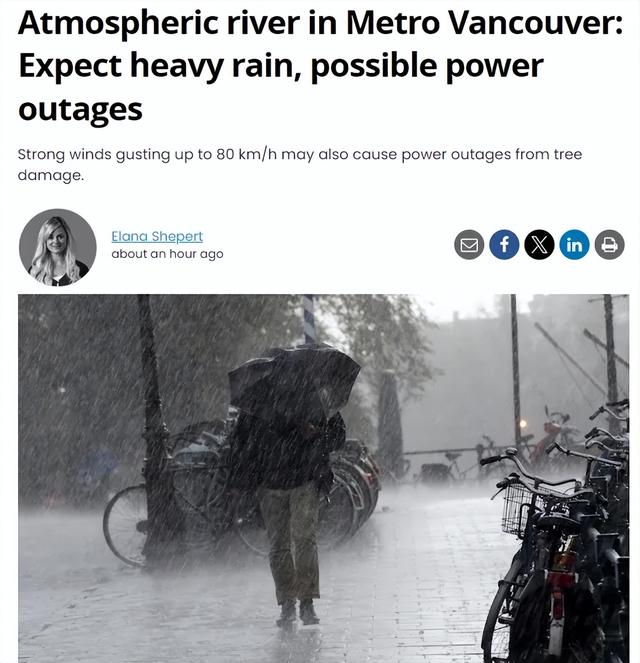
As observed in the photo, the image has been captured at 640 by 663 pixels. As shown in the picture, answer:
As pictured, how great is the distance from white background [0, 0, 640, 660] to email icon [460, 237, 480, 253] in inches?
2.3

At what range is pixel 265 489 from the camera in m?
8.27

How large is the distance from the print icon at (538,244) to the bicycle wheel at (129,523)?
587 centimetres

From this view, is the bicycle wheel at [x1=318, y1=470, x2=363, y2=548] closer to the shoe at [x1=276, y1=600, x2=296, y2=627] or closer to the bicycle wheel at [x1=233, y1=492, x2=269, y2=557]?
the bicycle wheel at [x1=233, y1=492, x2=269, y2=557]

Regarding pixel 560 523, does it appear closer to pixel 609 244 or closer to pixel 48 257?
pixel 609 244

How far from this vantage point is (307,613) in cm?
799

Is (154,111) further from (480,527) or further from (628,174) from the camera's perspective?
(480,527)

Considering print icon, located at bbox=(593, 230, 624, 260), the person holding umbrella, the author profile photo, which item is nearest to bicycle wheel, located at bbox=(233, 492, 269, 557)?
the person holding umbrella

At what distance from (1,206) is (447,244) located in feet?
6.99

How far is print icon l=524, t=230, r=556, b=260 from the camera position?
20.1ft

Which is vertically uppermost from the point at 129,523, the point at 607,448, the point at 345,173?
the point at 345,173

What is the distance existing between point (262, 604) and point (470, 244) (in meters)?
3.72

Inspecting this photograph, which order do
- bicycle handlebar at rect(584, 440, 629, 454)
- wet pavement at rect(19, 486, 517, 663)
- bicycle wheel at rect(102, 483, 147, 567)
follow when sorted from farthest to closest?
bicycle wheel at rect(102, 483, 147, 567) → wet pavement at rect(19, 486, 517, 663) → bicycle handlebar at rect(584, 440, 629, 454)

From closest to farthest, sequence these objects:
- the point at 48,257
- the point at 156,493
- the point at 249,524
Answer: the point at 48,257, the point at 249,524, the point at 156,493

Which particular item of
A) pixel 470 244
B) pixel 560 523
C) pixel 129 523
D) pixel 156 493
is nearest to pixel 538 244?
pixel 470 244
